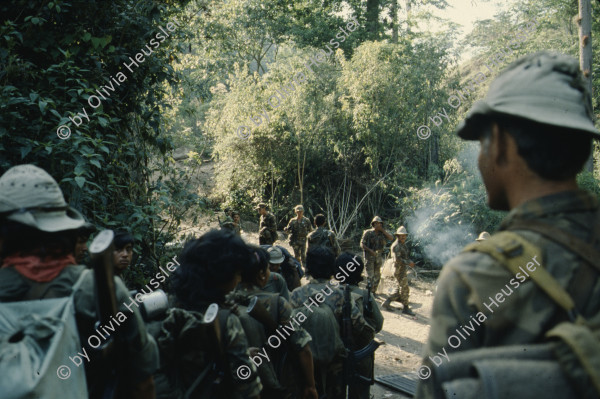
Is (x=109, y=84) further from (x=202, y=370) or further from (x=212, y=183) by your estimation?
(x=212, y=183)

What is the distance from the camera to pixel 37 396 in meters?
1.43

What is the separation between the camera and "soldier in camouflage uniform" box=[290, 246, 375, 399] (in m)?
3.79

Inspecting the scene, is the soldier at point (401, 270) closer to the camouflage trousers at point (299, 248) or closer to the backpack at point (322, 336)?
the camouflage trousers at point (299, 248)

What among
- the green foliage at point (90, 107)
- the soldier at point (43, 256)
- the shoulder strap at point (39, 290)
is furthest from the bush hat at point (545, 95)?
the green foliage at point (90, 107)

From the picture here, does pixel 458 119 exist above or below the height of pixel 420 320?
above

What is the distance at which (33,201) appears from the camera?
5.64 feet

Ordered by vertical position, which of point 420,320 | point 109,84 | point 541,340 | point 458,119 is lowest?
point 420,320

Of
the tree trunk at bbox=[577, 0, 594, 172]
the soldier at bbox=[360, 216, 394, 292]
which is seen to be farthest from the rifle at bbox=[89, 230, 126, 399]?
the tree trunk at bbox=[577, 0, 594, 172]

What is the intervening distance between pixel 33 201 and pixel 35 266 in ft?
0.81

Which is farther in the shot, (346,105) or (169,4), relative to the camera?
(346,105)

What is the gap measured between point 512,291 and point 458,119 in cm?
1748

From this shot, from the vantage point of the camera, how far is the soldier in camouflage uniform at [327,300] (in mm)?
3785

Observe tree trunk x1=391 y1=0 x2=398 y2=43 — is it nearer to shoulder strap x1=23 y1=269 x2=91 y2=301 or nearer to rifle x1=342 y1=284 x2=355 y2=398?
rifle x1=342 y1=284 x2=355 y2=398

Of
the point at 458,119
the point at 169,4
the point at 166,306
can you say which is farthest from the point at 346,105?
the point at 166,306
